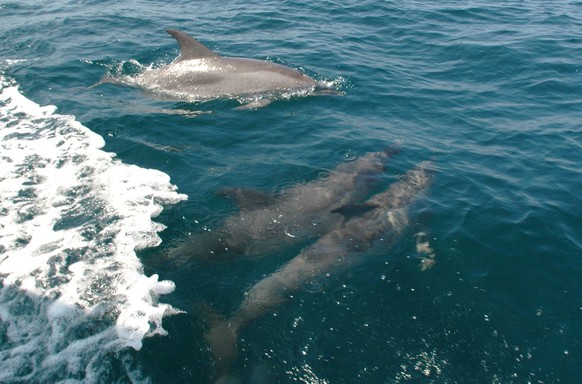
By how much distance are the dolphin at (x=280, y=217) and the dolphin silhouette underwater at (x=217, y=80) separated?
4506 millimetres

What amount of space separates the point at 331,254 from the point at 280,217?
4.40ft

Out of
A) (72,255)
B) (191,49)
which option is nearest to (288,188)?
(72,255)

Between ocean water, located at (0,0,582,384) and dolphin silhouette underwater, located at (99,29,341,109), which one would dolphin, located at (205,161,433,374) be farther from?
dolphin silhouette underwater, located at (99,29,341,109)

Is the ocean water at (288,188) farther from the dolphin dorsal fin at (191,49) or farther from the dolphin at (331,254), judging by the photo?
the dolphin dorsal fin at (191,49)

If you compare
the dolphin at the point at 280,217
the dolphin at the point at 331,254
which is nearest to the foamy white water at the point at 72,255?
the dolphin at the point at 280,217

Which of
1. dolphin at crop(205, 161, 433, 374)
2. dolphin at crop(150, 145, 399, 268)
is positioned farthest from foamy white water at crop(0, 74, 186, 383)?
dolphin at crop(205, 161, 433, 374)

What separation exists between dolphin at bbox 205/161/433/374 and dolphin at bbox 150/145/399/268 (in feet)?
1.06

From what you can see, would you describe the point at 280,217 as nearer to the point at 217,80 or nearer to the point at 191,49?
the point at 217,80

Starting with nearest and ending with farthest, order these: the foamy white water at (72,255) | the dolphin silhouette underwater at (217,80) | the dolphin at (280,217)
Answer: the foamy white water at (72,255), the dolphin at (280,217), the dolphin silhouette underwater at (217,80)

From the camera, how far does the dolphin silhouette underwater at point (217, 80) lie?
14.9 metres

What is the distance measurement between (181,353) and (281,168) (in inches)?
216

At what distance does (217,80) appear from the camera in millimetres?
15148

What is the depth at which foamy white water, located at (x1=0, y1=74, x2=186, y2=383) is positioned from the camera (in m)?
6.47

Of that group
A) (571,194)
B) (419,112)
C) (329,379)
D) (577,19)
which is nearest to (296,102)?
(419,112)
